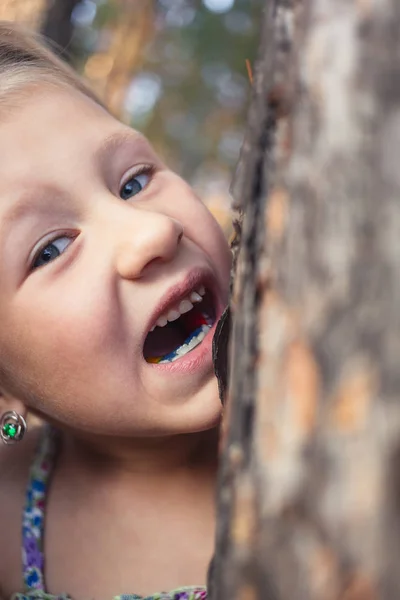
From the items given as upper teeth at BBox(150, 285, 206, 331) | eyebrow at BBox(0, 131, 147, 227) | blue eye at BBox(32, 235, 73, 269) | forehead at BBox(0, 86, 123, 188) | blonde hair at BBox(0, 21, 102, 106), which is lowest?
upper teeth at BBox(150, 285, 206, 331)

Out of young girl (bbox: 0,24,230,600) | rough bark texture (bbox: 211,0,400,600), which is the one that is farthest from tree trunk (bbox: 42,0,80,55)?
rough bark texture (bbox: 211,0,400,600)

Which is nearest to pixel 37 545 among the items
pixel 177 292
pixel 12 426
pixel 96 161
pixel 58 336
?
pixel 12 426

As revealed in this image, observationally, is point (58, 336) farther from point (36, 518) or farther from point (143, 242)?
point (36, 518)

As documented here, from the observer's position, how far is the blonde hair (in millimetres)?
923

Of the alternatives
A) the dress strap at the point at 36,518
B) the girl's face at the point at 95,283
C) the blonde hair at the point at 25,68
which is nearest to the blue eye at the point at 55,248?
the girl's face at the point at 95,283

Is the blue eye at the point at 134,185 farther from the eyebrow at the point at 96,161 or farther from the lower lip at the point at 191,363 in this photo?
the lower lip at the point at 191,363

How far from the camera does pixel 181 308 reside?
0.82 metres

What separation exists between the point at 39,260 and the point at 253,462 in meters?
0.57

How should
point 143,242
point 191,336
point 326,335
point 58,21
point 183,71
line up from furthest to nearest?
1. point 183,71
2. point 58,21
3. point 191,336
4. point 143,242
5. point 326,335

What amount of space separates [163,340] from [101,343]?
5.7 inches

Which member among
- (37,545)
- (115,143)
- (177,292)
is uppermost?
(115,143)

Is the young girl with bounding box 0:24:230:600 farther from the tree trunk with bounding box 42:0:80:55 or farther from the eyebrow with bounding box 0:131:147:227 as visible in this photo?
the tree trunk with bounding box 42:0:80:55

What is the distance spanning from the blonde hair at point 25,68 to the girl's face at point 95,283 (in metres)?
0.05

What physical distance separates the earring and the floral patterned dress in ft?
0.25
